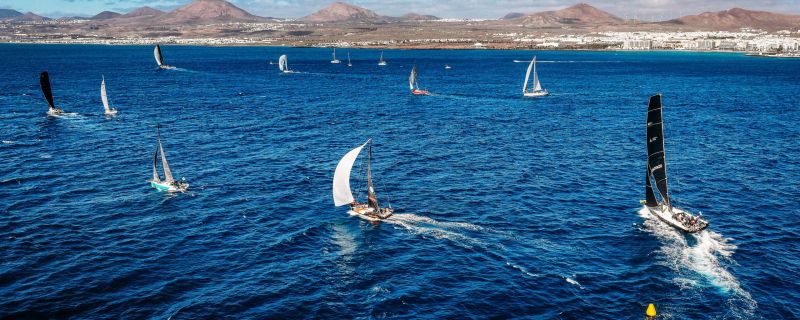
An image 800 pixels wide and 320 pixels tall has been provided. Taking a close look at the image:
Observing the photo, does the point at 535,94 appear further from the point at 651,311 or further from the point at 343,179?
the point at 651,311

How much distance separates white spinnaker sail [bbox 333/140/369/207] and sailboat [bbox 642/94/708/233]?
1363 inches

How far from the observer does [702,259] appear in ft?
196

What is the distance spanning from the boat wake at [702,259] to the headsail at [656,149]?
4191 mm

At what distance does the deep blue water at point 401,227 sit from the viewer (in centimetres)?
5194

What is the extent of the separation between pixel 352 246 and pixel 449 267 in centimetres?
1111

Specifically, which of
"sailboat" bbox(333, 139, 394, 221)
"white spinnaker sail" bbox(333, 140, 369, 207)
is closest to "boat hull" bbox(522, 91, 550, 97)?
"sailboat" bbox(333, 139, 394, 221)

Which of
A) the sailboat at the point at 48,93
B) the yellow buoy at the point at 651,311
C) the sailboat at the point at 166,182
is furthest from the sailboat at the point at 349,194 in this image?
the sailboat at the point at 48,93

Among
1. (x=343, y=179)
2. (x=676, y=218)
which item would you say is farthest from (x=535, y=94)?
(x=343, y=179)

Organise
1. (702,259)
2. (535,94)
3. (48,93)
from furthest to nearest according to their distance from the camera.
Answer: (535,94) < (48,93) < (702,259)

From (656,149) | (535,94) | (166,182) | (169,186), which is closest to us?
(656,149)

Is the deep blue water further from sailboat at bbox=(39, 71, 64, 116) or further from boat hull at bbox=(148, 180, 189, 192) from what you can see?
sailboat at bbox=(39, 71, 64, 116)

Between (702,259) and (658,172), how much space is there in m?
15.0

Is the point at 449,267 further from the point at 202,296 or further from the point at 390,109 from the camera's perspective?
the point at 390,109

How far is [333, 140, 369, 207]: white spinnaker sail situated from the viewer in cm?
7081
